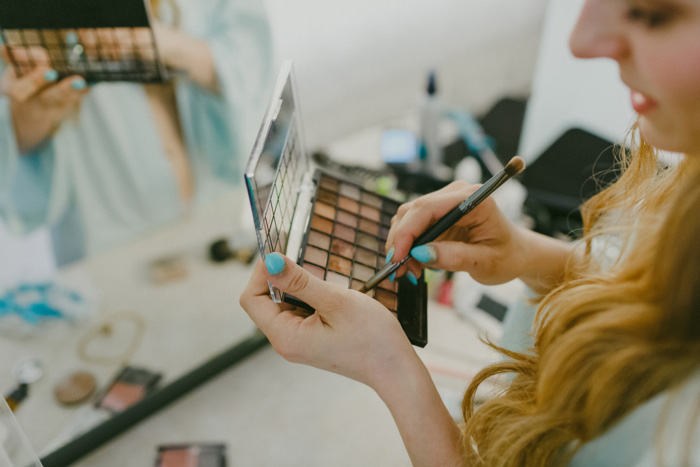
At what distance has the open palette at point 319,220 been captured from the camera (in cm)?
38

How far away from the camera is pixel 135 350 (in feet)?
2.07

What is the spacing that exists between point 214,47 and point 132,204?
0.82 ft

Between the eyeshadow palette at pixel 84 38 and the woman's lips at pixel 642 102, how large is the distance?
444mm

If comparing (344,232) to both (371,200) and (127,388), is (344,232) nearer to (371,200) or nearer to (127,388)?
(371,200)

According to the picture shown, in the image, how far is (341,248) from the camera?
487 millimetres

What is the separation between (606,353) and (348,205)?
0.99 feet

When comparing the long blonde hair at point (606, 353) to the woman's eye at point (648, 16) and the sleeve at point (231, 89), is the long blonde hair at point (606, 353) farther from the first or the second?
the sleeve at point (231, 89)

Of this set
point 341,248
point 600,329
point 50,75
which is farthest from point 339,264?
point 50,75

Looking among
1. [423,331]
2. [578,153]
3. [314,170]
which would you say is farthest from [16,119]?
[578,153]

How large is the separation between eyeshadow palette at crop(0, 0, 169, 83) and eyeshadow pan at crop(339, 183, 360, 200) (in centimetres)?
24

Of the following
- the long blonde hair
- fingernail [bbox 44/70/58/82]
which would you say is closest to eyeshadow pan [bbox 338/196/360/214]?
the long blonde hair

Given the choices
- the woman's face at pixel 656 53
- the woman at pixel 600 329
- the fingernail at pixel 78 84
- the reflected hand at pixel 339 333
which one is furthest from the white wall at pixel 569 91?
the fingernail at pixel 78 84

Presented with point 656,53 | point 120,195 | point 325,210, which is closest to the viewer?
point 656,53

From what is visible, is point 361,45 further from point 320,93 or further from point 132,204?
point 132,204
